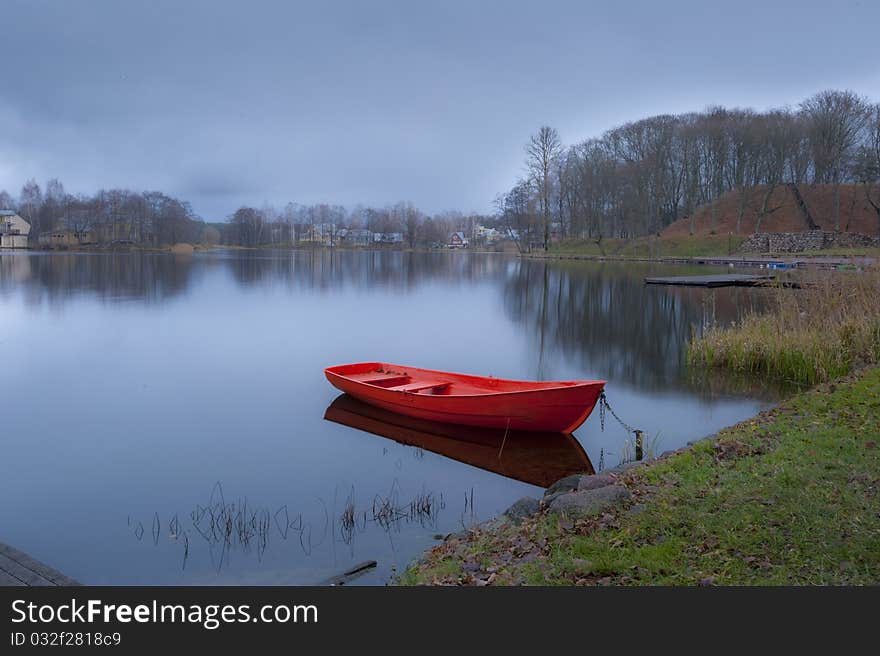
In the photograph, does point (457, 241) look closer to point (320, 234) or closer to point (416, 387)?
point (320, 234)

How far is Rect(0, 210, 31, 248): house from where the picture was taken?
357ft

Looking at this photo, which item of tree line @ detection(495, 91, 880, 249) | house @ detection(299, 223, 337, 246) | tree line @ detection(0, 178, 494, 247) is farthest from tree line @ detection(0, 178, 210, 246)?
tree line @ detection(495, 91, 880, 249)

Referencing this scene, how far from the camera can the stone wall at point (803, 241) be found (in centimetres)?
6219

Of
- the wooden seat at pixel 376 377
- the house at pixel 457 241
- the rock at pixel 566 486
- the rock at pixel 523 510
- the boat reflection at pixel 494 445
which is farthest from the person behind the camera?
the house at pixel 457 241

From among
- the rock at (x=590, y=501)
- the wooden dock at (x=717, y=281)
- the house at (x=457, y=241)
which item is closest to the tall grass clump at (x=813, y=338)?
the rock at (x=590, y=501)

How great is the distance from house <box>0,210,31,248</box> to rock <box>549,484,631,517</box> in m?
123

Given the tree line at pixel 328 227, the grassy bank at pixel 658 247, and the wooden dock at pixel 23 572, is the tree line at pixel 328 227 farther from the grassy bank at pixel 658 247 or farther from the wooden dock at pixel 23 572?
the wooden dock at pixel 23 572

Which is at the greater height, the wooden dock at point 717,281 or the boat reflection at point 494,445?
the wooden dock at point 717,281

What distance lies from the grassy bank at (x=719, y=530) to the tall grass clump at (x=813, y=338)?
7091mm

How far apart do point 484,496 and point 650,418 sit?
540 cm

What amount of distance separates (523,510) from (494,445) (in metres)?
3.87

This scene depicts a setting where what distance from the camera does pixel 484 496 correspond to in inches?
365
